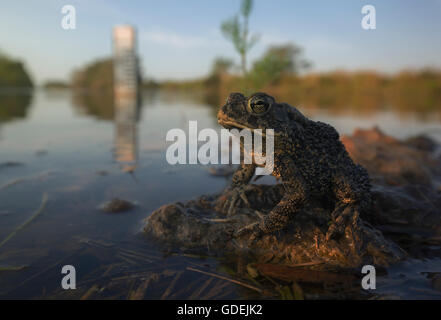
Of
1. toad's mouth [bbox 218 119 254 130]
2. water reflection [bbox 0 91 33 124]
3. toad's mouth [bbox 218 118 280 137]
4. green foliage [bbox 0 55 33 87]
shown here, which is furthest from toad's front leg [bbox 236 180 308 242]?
green foliage [bbox 0 55 33 87]

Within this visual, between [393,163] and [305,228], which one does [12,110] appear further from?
[305,228]

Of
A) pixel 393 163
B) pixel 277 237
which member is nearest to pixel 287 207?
pixel 277 237

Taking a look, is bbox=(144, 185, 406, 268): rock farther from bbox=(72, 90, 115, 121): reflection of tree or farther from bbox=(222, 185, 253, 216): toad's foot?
bbox=(72, 90, 115, 121): reflection of tree

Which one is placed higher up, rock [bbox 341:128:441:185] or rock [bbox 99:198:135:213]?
rock [bbox 341:128:441:185]

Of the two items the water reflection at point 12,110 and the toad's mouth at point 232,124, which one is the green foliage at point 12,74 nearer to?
the water reflection at point 12,110

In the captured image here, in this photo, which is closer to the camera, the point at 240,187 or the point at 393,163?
the point at 240,187
